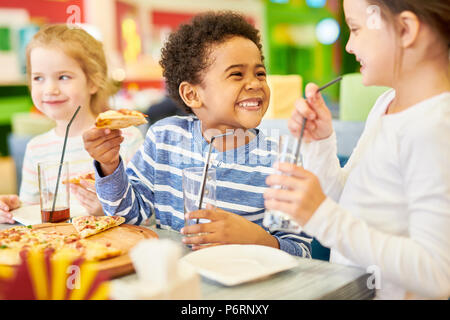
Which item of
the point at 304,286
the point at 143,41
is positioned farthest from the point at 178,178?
the point at 143,41

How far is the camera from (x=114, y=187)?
4.56ft

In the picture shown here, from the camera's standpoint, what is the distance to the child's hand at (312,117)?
3.38 ft

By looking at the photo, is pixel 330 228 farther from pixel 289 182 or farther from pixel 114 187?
pixel 114 187

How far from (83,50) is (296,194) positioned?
1.39m

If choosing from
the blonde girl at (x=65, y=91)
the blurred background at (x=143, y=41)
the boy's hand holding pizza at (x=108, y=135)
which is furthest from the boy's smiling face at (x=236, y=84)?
the blurred background at (x=143, y=41)

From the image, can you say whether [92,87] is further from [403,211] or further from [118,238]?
[403,211]

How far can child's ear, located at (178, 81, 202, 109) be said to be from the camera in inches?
60.8

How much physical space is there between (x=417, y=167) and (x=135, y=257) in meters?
0.53

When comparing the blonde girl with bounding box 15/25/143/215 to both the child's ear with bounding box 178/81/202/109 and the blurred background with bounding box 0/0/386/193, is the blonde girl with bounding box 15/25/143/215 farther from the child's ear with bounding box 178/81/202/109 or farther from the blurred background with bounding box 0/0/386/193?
the blurred background with bounding box 0/0/386/193

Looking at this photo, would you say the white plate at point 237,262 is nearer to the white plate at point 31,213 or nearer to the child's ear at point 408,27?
the child's ear at point 408,27

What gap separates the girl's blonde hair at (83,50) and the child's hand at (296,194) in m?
1.32

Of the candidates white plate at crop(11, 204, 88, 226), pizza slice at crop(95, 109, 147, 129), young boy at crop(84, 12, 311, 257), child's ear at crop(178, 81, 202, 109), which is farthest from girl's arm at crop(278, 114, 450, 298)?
white plate at crop(11, 204, 88, 226)

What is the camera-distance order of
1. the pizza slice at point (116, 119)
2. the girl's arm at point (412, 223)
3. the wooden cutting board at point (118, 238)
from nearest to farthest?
the girl's arm at point (412, 223)
the wooden cutting board at point (118, 238)
the pizza slice at point (116, 119)

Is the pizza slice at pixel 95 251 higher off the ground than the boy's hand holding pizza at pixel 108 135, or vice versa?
the boy's hand holding pizza at pixel 108 135
